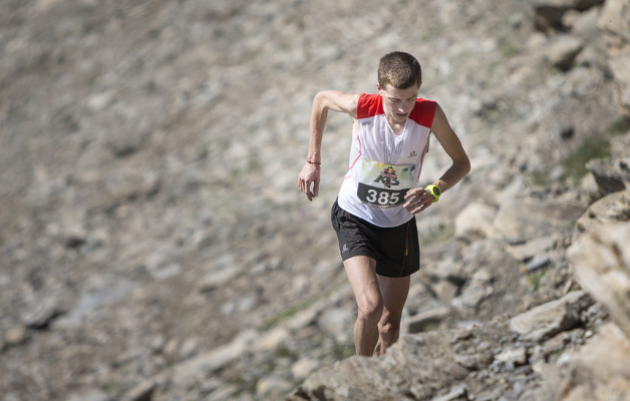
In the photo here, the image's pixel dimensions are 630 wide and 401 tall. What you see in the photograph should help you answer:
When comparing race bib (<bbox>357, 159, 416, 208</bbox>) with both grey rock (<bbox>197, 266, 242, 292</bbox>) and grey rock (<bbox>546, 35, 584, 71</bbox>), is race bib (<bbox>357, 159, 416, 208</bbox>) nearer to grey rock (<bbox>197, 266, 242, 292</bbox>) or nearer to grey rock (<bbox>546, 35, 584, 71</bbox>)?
grey rock (<bbox>197, 266, 242, 292</bbox>)

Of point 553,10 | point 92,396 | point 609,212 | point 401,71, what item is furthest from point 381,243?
point 553,10

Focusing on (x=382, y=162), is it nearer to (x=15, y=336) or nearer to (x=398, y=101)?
(x=398, y=101)

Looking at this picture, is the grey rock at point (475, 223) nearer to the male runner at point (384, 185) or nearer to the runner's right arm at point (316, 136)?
the male runner at point (384, 185)

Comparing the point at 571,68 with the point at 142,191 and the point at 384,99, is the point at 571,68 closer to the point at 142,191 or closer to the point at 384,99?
the point at 384,99

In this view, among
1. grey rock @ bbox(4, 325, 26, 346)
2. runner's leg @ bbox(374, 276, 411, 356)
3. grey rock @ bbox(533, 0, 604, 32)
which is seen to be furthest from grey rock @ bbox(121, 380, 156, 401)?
grey rock @ bbox(533, 0, 604, 32)

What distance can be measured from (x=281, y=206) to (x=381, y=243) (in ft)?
19.5

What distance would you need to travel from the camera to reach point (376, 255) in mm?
4316

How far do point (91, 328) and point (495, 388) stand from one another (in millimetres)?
7102

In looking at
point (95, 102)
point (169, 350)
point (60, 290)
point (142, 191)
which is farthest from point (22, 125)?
point (169, 350)

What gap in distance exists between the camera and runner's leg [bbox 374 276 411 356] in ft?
14.5

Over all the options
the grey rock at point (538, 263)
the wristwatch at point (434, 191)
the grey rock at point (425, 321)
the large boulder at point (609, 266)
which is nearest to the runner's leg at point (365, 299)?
the wristwatch at point (434, 191)

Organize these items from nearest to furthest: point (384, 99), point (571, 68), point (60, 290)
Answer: point (384, 99), point (571, 68), point (60, 290)

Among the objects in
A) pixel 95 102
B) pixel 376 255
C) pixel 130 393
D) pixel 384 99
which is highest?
pixel 95 102

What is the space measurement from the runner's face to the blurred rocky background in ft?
4.28
